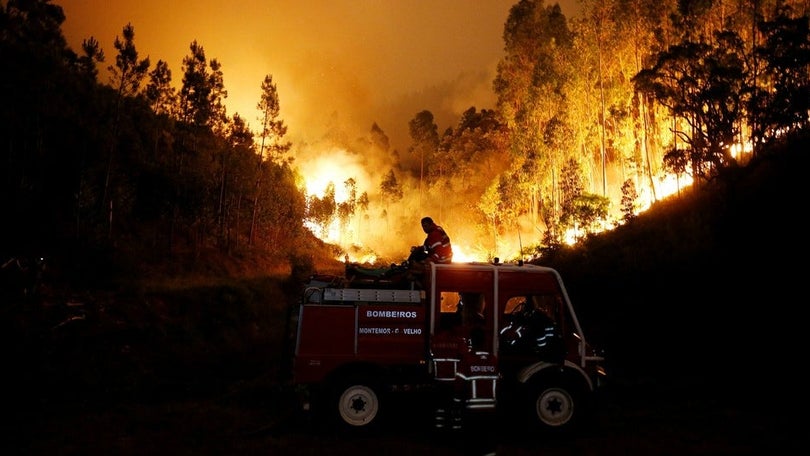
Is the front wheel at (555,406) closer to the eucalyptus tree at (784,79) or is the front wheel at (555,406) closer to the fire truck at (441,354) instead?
the fire truck at (441,354)

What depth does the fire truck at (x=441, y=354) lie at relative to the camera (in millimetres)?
8133

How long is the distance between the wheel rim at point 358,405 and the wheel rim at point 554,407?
2.54 m

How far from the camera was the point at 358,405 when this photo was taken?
8242mm

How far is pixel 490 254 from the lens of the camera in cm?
4969

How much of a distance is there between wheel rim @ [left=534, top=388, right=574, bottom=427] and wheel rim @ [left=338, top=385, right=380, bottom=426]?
2536mm

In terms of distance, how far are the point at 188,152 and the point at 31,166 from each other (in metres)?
10.4

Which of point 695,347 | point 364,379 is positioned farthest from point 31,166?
point 695,347

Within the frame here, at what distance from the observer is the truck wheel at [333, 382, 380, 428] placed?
8.17 m

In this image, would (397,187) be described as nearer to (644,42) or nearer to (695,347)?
(644,42)

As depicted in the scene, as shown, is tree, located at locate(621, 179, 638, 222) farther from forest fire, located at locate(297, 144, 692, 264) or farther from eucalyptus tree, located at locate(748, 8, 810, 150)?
forest fire, located at locate(297, 144, 692, 264)

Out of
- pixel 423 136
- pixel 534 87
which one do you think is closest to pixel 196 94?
pixel 534 87

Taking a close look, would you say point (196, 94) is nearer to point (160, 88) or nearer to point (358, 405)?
point (160, 88)

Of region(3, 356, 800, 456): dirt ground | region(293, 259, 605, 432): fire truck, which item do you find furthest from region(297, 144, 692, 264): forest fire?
region(293, 259, 605, 432): fire truck

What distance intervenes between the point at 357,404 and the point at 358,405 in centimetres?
2
